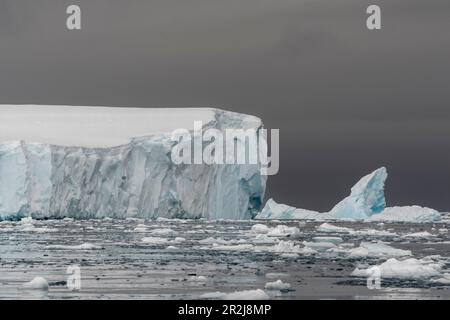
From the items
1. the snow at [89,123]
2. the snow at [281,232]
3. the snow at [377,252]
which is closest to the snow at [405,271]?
the snow at [377,252]

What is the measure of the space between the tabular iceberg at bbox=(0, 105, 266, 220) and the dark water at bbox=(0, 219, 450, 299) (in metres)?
10.4

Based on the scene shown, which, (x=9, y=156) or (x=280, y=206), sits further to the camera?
(x=280, y=206)

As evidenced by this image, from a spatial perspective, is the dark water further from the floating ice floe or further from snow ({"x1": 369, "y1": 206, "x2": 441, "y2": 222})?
snow ({"x1": 369, "y1": 206, "x2": 441, "y2": 222})

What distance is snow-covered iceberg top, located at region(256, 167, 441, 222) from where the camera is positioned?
54125 millimetres

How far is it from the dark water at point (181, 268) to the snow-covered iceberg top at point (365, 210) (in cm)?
2519

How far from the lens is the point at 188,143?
43.0 meters

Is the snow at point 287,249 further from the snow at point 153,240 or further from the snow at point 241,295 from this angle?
the snow at point 241,295

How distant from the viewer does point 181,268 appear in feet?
60.1

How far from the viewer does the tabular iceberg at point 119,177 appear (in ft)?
131

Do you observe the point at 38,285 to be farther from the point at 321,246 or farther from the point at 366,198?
→ the point at 366,198

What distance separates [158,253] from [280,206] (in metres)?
48.4

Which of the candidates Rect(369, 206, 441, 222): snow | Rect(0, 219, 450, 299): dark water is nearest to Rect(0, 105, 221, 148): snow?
Rect(0, 219, 450, 299): dark water
